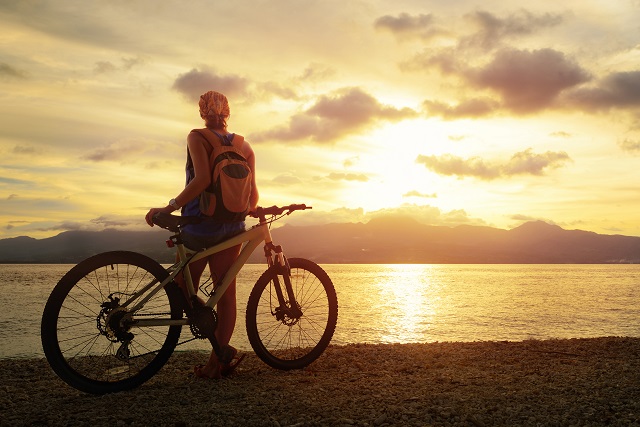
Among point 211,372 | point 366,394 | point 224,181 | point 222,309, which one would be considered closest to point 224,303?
point 222,309

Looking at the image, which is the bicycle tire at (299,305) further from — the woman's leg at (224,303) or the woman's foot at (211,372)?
the woman's foot at (211,372)

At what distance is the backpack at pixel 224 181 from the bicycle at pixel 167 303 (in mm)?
273

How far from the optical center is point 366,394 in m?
5.25

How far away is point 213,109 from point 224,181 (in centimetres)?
94

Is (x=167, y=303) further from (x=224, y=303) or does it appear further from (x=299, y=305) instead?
(x=299, y=305)

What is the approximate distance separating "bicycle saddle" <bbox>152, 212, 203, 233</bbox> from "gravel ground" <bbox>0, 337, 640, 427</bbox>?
1.78 metres

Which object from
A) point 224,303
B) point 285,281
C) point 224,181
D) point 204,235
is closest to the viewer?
point 224,181

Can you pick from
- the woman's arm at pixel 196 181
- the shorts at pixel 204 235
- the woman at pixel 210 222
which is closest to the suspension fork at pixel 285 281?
the woman at pixel 210 222

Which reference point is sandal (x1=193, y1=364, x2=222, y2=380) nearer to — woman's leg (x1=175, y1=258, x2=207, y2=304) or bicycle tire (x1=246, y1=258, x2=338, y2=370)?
bicycle tire (x1=246, y1=258, x2=338, y2=370)

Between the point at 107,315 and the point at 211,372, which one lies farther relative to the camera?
the point at 211,372

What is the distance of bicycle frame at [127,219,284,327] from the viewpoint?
5562mm

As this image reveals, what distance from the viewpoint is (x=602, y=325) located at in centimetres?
2608

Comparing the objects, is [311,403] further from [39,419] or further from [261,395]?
[39,419]

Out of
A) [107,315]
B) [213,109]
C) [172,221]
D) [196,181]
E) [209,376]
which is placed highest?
[213,109]
